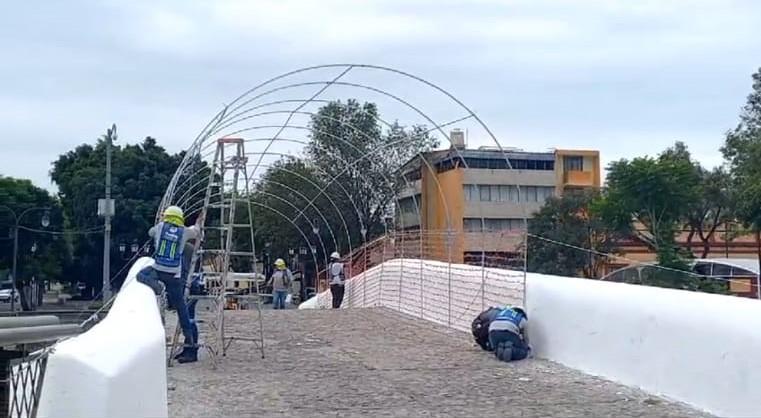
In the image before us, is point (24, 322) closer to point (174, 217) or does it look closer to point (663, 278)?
point (174, 217)

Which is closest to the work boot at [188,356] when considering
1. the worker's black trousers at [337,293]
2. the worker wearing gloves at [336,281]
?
the worker wearing gloves at [336,281]

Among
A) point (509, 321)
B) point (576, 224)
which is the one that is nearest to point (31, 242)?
point (576, 224)

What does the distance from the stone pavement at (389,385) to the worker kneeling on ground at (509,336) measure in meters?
0.15

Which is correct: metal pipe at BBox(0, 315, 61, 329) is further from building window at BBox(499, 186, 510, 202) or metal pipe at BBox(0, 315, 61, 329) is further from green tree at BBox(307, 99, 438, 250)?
building window at BBox(499, 186, 510, 202)

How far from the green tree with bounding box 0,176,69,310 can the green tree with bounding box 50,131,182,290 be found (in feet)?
2.99

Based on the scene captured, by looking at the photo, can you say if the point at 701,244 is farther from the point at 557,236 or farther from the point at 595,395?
the point at 595,395

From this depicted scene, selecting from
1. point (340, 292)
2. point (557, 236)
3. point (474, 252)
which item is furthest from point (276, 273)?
point (557, 236)

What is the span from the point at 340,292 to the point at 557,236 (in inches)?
899

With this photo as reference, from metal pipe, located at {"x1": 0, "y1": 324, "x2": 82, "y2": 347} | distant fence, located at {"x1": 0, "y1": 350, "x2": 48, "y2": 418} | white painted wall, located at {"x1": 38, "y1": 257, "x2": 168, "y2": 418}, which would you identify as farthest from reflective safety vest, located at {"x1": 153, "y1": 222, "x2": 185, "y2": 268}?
distant fence, located at {"x1": 0, "y1": 350, "x2": 48, "y2": 418}

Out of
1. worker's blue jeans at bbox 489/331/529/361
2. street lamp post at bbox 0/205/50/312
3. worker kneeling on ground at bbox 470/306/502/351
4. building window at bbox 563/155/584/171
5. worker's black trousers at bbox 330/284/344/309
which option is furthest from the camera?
building window at bbox 563/155/584/171

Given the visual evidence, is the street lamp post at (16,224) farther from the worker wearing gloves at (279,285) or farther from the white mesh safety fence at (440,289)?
the white mesh safety fence at (440,289)

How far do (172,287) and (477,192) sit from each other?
2148 cm

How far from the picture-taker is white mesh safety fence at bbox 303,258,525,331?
45.4ft

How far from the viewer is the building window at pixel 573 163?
6456cm
